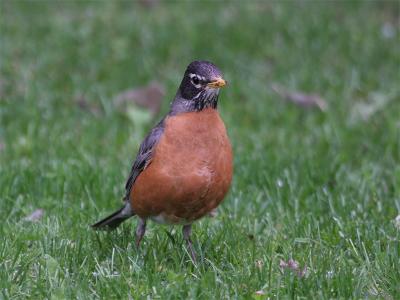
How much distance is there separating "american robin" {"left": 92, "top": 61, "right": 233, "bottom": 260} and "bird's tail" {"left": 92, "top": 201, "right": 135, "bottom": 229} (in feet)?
0.84

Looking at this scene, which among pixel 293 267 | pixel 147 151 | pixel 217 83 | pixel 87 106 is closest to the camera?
pixel 293 267

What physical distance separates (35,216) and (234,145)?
2.11 meters

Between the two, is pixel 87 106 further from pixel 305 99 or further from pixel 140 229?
pixel 140 229

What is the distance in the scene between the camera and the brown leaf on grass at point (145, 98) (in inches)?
307

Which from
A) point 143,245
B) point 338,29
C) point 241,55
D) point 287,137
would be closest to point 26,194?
point 143,245

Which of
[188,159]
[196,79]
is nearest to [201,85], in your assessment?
[196,79]

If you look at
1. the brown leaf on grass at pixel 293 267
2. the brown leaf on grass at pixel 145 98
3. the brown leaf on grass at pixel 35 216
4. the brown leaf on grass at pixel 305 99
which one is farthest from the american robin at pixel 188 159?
the brown leaf on grass at pixel 305 99

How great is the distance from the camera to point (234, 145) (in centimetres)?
704

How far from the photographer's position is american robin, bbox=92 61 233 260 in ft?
15.1

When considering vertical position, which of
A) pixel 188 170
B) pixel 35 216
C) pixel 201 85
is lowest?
pixel 35 216

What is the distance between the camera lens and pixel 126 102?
25.7ft

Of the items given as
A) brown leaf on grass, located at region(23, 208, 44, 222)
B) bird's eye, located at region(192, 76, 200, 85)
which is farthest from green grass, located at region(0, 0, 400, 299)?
bird's eye, located at region(192, 76, 200, 85)

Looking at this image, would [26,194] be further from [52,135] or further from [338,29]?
[338,29]

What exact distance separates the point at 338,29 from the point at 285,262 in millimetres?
5305
